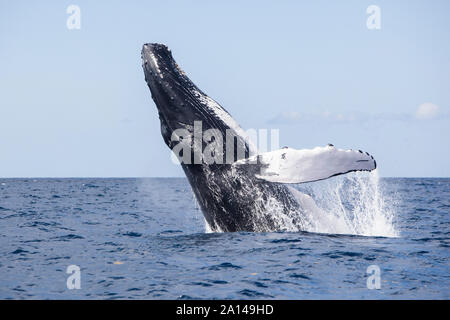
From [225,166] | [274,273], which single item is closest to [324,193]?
[225,166]

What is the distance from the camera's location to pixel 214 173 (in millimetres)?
10055

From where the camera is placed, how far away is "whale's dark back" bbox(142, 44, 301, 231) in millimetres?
9969

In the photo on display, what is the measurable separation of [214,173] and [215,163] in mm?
173

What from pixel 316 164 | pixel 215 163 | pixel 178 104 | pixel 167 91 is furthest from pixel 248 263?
pixel 167 91

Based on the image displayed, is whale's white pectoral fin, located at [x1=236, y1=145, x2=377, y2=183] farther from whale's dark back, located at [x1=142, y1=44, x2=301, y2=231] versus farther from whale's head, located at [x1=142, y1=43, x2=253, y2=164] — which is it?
whale's head, located at [x1=142, y1=43, x2=253, y2=164]

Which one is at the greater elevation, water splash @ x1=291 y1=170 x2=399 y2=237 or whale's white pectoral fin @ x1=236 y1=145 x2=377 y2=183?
whale's white pectoral fin @ x1=236 y1=145 x2=377 y2=183

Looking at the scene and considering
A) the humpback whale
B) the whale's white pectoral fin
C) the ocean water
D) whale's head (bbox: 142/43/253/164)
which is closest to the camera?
the ocean water

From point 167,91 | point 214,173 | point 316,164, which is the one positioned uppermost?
point 167,91

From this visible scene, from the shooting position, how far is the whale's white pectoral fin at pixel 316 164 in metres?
8.41

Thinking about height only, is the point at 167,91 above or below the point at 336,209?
above

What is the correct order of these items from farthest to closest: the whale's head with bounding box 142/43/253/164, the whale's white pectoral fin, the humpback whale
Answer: the whale's head with bounding box 142/43/253/164 → the humpback whale → the whale's white pectoral fin

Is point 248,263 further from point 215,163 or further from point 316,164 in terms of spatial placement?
point 215,163

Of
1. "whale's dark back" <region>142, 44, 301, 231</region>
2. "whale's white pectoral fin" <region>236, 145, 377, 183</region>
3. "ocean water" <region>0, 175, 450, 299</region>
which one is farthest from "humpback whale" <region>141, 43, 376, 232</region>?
"whale's white pectoral fin" <region>236, 145, 377, 183</region>

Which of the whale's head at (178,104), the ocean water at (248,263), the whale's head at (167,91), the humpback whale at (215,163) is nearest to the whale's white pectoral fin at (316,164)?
the humpback whale at (215,163)
